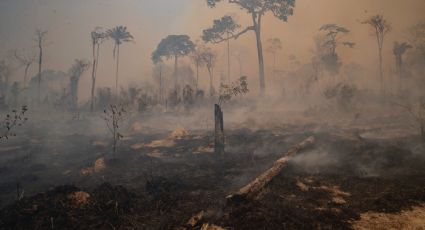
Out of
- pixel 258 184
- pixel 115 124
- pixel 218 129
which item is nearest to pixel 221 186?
pixel 258 184

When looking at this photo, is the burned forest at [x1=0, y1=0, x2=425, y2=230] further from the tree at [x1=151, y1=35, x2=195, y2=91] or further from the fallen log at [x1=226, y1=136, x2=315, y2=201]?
the tree at [x1=151, y1=35, x2=195, y2=91]

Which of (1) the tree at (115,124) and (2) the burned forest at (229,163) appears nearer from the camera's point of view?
(2) the burned forest at (229,163)

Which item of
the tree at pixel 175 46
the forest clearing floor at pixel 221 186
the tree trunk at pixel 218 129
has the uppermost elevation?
the tree at pixel 175 46

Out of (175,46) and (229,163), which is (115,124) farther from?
(175,46)

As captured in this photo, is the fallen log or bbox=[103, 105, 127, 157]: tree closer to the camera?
the fallen log

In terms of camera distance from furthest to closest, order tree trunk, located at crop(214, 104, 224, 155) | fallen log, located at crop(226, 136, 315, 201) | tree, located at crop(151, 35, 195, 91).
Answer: tree, located at crop(151, 35, 195, 91) → tree trunk, located at crop(214, 104, 224, 155) → fallen log, located at crop(226, 136, 315, 201)

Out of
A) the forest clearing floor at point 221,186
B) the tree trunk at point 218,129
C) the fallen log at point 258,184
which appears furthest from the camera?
the tree trunk at point 218,129

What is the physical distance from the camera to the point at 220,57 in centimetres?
8506

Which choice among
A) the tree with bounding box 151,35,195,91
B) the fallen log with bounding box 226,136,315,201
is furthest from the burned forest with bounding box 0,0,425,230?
the tree with bounding box 151,35,195,91

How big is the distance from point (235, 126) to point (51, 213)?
19.9 metres

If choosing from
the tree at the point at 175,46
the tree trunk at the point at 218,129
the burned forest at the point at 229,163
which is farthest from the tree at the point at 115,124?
the tree at the point at 175,46

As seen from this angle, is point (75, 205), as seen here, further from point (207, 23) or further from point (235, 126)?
point (207, 23)

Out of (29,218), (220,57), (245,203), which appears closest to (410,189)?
(245,203)

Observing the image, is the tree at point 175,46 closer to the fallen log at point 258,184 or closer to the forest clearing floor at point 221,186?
the forest clearing floor at point 221,186
